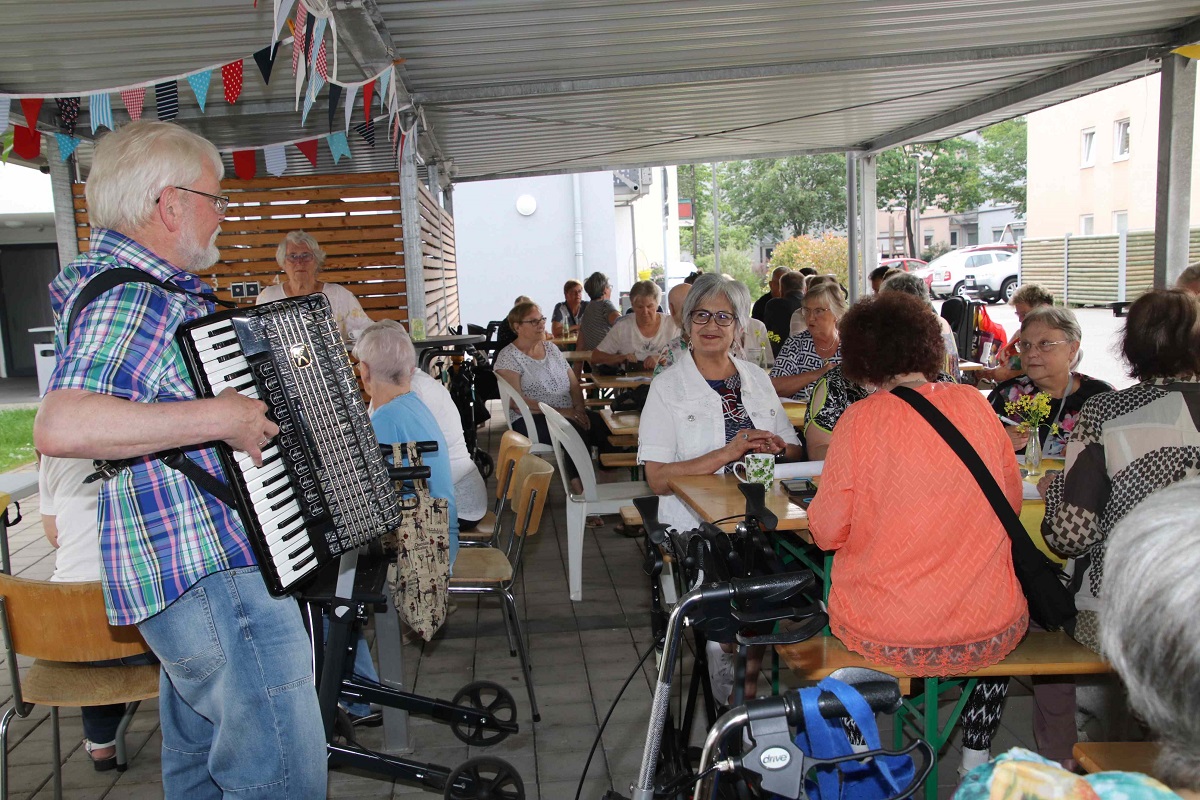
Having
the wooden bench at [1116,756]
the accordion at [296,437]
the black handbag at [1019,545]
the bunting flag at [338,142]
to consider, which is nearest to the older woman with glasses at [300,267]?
the bunting flag at [338,142]

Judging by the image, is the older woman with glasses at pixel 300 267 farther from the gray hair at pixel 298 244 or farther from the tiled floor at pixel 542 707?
the tiled floor at pixel 542 707

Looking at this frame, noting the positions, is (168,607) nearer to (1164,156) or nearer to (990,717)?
(990,717)

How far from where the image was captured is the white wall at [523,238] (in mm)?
19969

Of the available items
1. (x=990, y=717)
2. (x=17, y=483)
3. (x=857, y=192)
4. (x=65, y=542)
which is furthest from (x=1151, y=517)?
(x=857, y=192)

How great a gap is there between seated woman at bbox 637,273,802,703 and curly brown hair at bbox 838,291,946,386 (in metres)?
0.79

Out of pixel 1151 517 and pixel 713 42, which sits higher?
pixel 713 42

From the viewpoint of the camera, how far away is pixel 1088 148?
83.5ft

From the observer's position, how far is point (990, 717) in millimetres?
2627

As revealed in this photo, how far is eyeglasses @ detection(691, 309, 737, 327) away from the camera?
349cm

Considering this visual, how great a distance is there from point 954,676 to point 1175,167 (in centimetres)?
616

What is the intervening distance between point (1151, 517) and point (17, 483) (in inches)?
161

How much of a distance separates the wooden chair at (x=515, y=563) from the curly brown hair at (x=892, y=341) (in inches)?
50.6

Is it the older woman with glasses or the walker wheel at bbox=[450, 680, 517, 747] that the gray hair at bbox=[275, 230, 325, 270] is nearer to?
the older woman with glasses

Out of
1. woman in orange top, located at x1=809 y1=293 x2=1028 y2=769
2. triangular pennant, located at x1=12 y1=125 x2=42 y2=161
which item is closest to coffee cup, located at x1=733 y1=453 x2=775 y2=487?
woman in orange top, located at x1=809 y1=293 x2=1028 y2=769
